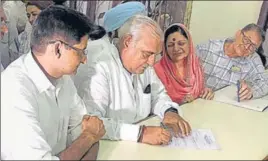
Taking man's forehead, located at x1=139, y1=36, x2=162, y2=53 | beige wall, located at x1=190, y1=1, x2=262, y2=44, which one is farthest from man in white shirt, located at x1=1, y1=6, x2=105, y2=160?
beige wall, located at x1=190, y1=1, x2=262, y2=44

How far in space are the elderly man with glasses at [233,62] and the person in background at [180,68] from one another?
34 cm

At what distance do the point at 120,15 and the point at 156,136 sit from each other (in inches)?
22.2

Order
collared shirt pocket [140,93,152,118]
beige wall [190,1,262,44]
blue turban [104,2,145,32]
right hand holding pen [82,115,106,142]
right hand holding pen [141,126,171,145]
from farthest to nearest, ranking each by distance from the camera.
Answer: beige wall [190,1,262,44]
collared shirt pocket [140,93,152,118]
blue turban [104,2,145,32]
right hand holding pen [141,126,171,145]
right hand holding pen [82,115,106,142]

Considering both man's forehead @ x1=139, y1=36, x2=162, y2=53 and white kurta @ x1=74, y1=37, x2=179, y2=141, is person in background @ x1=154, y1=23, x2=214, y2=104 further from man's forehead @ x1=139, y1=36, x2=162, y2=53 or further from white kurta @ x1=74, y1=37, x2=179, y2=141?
man's forehead @ x1=139, y1=36, x2=162, y2=53

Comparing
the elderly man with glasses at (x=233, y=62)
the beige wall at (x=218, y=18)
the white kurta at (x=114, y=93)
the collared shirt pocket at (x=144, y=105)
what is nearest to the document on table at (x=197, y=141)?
the white kurta at (x=114, y=93)

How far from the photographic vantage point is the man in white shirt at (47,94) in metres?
1.23

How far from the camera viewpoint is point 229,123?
1.95 m

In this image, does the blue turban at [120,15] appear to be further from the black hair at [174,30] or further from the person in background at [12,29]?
the person in background at [12,29]

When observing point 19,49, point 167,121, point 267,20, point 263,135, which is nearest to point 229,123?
point 263,135

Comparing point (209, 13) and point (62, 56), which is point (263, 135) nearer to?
point (62, 56)

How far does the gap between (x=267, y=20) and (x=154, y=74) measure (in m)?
2.32

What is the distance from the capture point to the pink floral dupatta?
228 cm

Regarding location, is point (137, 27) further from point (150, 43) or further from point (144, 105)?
point (144, 105)

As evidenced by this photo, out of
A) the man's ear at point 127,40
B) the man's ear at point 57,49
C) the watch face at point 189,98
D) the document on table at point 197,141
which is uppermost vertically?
the man's ear at point 57,49
